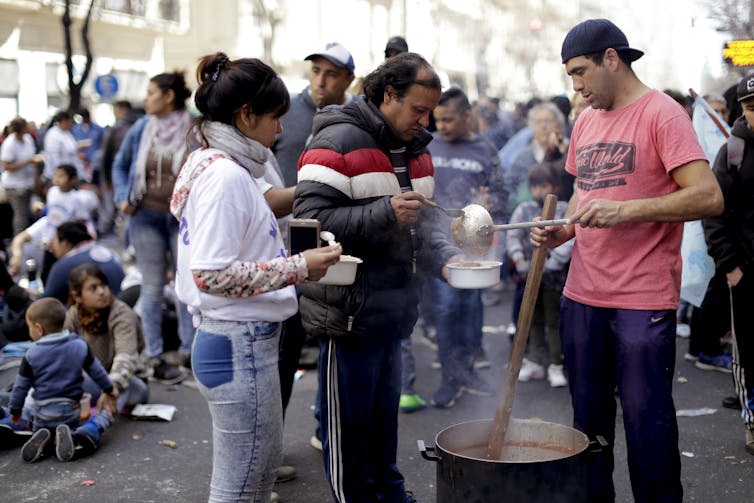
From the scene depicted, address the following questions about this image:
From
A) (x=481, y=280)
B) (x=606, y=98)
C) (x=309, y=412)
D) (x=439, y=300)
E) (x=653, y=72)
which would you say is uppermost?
(x=653, y=72)

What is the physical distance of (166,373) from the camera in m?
6.76

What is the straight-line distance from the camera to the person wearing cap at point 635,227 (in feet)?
10.9

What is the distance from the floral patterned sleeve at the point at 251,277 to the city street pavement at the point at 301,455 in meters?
2.11

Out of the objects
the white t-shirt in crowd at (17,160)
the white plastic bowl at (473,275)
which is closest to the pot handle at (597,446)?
the white plastic bowl at (473,275)

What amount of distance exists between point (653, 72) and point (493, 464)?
78362 mm

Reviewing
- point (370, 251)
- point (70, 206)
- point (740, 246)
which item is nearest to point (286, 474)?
point (370, 251)

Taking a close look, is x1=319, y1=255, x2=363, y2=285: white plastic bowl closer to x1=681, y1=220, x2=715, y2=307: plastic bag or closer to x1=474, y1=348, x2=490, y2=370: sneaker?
x1=681, y1=220, x2=715, y2=307: plastic bag

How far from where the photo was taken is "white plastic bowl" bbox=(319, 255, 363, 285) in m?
3.14

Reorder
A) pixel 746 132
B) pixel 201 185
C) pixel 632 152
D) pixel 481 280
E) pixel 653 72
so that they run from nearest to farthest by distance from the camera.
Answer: pixel 201 185
pixel 632 152
pixel 481 280
pixel 746 132
pixel 653 72

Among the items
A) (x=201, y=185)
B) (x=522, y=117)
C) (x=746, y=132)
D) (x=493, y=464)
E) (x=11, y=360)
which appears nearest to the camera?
(x=201, y=185)

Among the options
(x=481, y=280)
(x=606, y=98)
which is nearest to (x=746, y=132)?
(x=606, y=98)

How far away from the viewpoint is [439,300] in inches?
249

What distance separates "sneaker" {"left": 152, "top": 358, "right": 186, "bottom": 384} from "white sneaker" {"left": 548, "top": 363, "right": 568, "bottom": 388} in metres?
2.80

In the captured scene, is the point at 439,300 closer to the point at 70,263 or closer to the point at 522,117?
the point at 70,263
